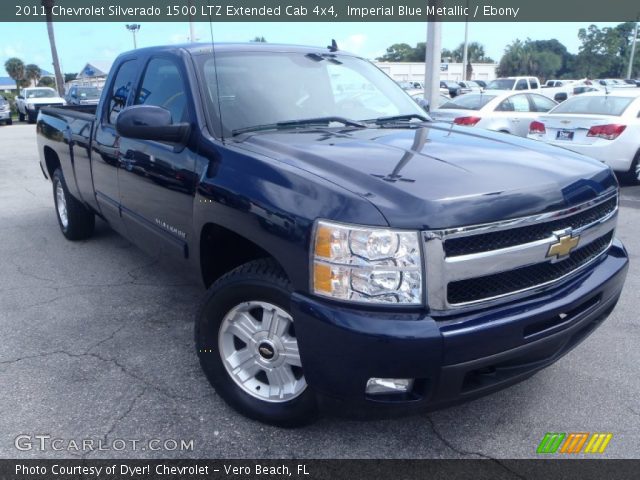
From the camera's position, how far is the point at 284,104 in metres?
3.35

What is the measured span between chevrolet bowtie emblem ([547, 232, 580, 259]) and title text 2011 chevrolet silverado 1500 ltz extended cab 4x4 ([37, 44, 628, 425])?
0.01m

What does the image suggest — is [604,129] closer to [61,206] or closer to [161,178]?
[161,178]

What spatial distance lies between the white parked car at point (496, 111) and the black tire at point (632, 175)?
195 centimetres

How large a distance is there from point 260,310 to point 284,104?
131 cm

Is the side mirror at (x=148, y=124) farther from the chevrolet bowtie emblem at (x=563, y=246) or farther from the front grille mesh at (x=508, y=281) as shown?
the chevrolet bowtie emblem at (x=563, y=246)

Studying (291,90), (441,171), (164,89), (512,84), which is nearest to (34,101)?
(512,84)

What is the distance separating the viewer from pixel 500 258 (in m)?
2.23

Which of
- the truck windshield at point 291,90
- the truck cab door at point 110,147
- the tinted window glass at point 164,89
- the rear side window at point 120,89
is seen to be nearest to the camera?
the truck windshield at point 291,90

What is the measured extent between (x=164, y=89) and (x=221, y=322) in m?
1.73

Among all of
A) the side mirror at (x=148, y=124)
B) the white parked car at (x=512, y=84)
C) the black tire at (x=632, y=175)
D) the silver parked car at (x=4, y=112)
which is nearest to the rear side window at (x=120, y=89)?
the side mirror at (x=148, y=124)

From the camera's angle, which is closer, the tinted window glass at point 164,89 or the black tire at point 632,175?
the tinted window glass at point 164,89

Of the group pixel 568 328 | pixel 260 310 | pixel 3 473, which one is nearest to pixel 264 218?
pixel 260 310

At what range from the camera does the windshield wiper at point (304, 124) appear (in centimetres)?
312

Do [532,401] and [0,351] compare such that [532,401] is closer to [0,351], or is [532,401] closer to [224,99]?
[224,99]
